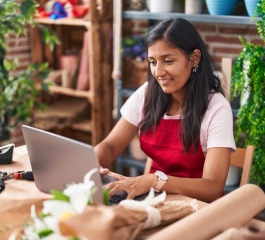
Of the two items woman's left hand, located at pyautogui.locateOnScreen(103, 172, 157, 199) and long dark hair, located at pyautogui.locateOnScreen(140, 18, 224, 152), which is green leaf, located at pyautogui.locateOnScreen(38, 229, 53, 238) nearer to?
woman's left hand, located at pyautogui.locateOnScreen(103, 172, 157, 199)

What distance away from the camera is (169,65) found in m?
1.84

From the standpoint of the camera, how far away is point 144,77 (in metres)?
3.07

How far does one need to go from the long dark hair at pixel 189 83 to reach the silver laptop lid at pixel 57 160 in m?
0.63

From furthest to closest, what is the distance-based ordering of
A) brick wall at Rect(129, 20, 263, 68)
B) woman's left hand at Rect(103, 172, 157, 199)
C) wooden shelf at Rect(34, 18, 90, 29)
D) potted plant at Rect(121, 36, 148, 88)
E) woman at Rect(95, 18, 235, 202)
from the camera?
wooden shelf at Rect(34, 18, 90, 29) → potted plant at Rect(121, 36, 148, 88) → brick wall at Rect(129, 20, 263, 68) → woman at Rect(95, 18, 235, 202) → woman's left hand at Rect(103, 172, 157, 199)

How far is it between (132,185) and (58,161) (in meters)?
0.25

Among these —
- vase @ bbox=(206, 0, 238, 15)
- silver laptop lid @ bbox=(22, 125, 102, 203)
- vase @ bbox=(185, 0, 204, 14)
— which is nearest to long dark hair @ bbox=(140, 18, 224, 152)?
silver laptop lid @ bbox=(22, 125, 102, 203)

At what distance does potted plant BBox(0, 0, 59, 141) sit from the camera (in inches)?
105

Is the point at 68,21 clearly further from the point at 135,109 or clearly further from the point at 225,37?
the point at 135,109

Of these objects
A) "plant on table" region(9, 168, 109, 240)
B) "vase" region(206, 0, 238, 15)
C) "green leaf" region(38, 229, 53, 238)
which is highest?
"vase" region(206, 0, 238, 15)

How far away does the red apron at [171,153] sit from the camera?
190cm

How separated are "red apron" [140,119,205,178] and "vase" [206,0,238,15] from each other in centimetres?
97

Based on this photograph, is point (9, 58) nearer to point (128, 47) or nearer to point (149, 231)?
point (128, 47)

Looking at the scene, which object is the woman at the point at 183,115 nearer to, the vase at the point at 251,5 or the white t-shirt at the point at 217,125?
the white t-shirt at the point at 217,125

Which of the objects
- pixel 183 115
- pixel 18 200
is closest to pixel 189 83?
pixel 183 115
